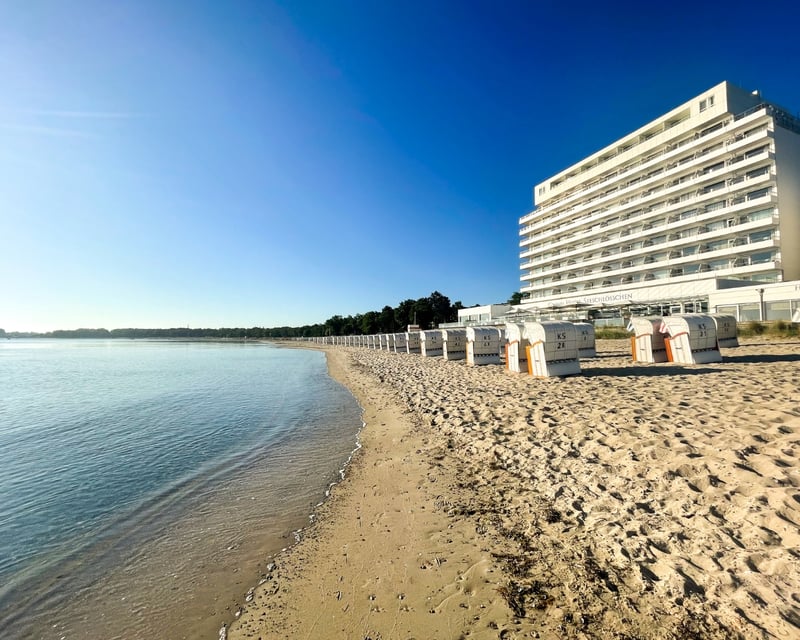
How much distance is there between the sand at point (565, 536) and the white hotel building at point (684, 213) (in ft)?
93.5

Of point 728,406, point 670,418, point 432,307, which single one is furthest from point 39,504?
point 432,307

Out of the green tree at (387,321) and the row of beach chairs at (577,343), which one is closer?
the row of beach chairs at (577,343)

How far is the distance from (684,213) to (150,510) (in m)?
63.2

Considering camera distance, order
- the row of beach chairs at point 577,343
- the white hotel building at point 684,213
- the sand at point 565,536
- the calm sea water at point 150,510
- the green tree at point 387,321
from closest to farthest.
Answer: the sand at point 565,536
the calm sea water at point 150,510
the row of beach chairs at point 577,343
the white hotel building at point 684,213
the green tree at point 387,321

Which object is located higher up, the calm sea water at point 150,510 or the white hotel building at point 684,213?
the white hotel building at point 684,213

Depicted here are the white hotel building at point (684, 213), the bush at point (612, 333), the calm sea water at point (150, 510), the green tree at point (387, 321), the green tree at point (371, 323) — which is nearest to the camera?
the calm sea water at point (150, 510)

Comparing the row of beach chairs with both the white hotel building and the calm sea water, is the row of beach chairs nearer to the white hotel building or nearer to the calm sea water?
the calm sea water

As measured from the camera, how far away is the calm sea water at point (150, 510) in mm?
4086

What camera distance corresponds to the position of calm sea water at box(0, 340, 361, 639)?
409cm

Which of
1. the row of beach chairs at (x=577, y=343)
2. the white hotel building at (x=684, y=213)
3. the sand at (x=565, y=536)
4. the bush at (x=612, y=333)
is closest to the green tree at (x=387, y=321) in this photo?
the white hotel building at (x=684, y=213)

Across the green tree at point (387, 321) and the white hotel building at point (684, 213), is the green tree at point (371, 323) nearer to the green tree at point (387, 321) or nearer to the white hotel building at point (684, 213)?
the green tree at point (387, 321)

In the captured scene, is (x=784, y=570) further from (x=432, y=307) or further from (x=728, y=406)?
(x=432, y=307)

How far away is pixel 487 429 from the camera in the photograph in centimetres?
859

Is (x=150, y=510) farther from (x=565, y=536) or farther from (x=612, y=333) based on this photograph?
(x=612, y=333)
